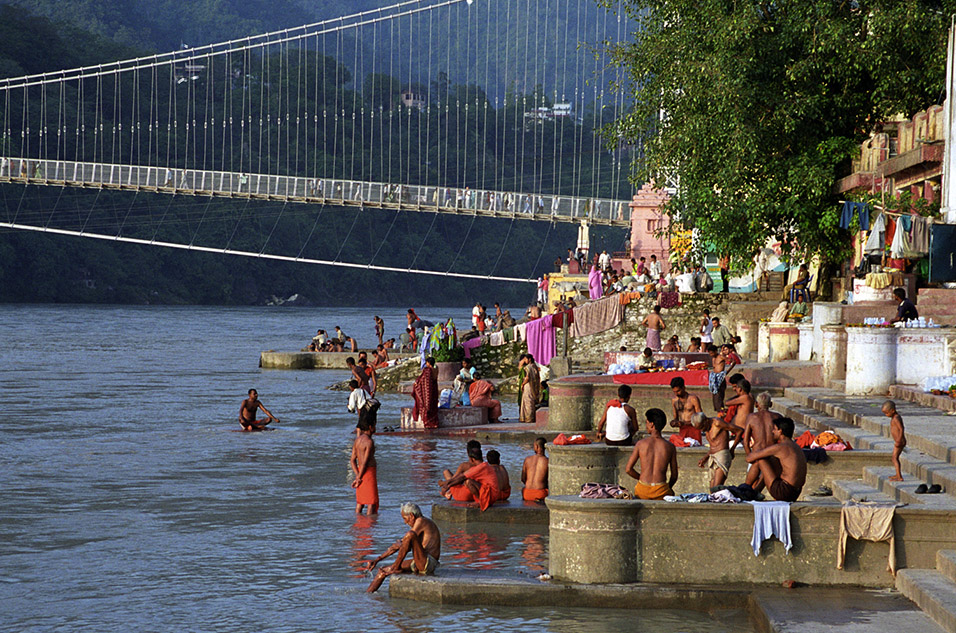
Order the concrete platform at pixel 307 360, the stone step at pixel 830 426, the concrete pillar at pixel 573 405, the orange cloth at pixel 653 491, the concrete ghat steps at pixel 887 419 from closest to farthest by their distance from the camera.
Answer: the orange cloth at pixel 653 491, the concrete ghat steps at pixel 887 419, the stone step at pixel 830 426, the concrete pillar at pixel 573 405, the concrete platform at pixel 307 360

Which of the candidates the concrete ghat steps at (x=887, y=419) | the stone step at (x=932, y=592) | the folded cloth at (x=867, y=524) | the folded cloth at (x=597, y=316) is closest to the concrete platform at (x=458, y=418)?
the concrete ghat steps at (x=887, y=419)

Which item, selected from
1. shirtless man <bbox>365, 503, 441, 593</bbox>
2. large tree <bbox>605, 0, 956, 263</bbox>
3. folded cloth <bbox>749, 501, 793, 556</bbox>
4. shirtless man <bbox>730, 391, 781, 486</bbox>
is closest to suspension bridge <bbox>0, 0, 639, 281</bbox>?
large tree <bbox>605, 0, 956, 263</bbox>

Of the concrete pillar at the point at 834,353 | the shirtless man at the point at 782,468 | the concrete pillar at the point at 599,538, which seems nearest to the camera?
the concrete pillar at the point at 599,538

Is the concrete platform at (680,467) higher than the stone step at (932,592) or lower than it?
higher

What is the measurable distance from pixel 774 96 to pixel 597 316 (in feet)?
24.7

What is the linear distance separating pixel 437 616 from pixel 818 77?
1573cm

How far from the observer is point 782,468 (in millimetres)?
9992

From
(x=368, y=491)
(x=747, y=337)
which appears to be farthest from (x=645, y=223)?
(x=368, y=491)

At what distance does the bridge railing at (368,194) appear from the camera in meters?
56.3

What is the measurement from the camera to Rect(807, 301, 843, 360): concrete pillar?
18516 millimetres

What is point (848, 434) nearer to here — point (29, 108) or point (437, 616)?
point (437, 616)

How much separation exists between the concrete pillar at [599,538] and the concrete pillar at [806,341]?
10844 mm

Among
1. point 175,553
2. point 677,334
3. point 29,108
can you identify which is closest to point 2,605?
point 175,553

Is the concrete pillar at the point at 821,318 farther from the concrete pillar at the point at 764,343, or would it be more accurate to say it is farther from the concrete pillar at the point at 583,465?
the concrete pillar at the point at 583,465
